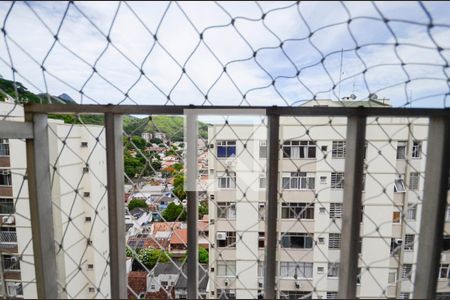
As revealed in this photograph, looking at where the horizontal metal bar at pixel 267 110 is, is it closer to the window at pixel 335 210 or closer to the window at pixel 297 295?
the window at pixel 335 210

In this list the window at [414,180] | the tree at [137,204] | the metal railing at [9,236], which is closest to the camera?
the window at [414,180]

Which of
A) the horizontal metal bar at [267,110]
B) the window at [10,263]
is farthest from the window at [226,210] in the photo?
the window at [10,263]

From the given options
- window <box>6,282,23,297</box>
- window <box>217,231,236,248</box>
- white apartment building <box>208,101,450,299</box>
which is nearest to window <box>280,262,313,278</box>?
white apartment building <box>208,101,450,299</box>

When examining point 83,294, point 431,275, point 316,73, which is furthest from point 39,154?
point 431,275

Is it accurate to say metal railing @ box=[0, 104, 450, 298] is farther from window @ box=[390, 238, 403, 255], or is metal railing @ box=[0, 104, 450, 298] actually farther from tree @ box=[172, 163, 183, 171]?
window @ box=[390, 238, 403, 255]

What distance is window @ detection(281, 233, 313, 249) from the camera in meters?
0.96

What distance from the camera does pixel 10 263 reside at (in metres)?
0.86

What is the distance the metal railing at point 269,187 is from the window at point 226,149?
217mm

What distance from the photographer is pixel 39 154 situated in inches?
23.7

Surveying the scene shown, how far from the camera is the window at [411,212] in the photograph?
0.67 meters

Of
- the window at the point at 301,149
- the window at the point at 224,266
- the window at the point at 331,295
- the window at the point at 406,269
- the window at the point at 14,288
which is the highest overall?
the window at the point at 301,149

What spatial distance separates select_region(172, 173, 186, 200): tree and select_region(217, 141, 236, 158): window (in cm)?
17

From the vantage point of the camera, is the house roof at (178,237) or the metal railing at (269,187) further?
the house roof at (178,237)

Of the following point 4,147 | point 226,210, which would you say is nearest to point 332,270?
point 226,210
